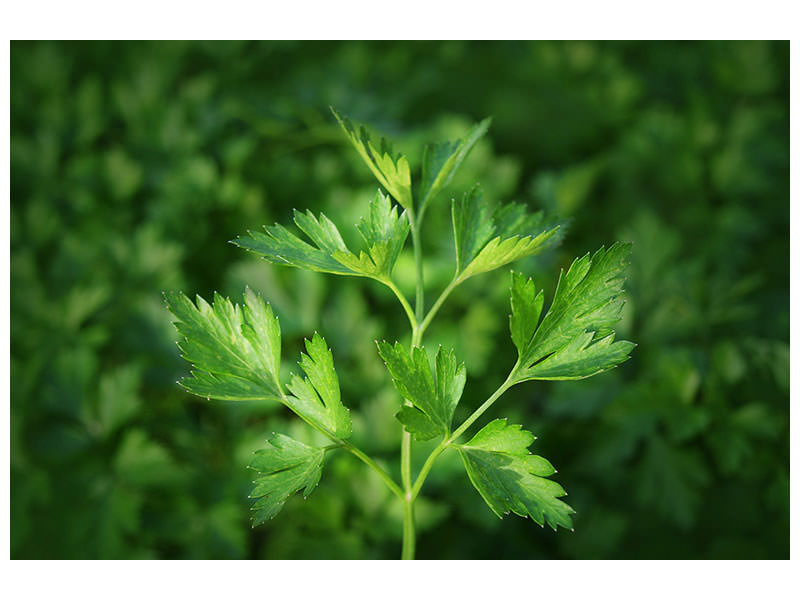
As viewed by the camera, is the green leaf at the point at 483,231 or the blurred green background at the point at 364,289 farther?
the blurred green background at the point at 364,289

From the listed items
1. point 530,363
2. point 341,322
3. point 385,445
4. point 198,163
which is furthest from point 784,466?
point 198,163

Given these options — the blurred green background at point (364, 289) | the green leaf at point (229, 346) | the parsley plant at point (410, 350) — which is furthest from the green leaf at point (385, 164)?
the blurred green background at point (364, 289)

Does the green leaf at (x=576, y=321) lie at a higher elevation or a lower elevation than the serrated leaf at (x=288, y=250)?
lower

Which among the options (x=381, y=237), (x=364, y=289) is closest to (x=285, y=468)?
(x=381, y=237)

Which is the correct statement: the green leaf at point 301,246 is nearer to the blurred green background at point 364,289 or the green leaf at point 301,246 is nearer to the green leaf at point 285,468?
the green leaf at point 285,468

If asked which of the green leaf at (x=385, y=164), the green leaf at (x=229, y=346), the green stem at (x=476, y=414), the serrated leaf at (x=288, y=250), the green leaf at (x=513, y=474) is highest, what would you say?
the green leaf at (x=385, y=164)

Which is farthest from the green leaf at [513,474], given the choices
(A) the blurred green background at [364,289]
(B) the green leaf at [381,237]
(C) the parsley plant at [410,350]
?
(A) the blurred green background at [364,289]

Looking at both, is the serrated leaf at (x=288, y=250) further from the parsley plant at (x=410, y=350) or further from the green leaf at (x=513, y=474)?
the green leaf at (x=513, y=474)

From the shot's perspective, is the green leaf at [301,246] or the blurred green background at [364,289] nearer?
the green leaf at [301,246]

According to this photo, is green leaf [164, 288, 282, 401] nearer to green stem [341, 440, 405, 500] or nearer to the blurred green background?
green stem [341, 440, 405, 500]
